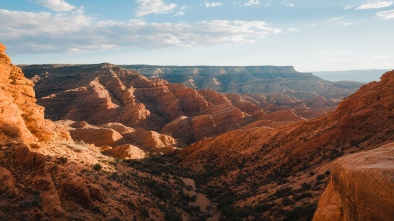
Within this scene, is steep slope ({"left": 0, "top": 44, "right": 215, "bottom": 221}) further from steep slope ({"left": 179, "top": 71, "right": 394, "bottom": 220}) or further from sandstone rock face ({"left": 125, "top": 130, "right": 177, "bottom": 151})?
sandstone rock face ({"left": 125, "top": 130, "right": 177, "bottom": 151})

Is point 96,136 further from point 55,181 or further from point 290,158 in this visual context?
point 55,181

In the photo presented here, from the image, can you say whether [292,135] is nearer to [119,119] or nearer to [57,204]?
[57,204]

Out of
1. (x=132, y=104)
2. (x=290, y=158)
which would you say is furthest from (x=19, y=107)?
(x=132, y=104)

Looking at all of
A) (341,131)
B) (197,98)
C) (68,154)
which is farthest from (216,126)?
(68,154)

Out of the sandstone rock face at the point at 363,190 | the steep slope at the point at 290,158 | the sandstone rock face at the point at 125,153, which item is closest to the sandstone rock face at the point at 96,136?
the sandstone rock face at the point at 125,153

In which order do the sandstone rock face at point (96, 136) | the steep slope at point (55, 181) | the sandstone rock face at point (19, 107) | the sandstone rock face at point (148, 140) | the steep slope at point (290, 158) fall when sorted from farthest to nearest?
the sandstone rock face at point (148, 140), the sandstone rock face at point (96, 136), the steep slope at point (290, 158), the sandstone rock face at point (19, 107), the steep slope at point (55, 181)

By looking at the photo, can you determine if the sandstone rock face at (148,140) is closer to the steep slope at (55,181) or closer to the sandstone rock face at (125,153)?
the sandstone rock face at (125,153)
